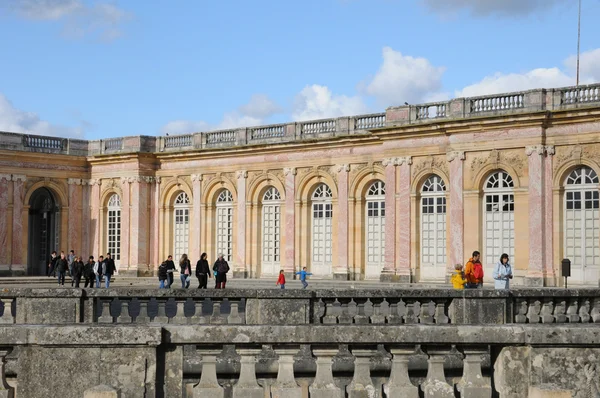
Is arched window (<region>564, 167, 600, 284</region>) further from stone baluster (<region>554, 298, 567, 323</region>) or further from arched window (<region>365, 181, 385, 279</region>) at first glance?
stone baluster (<region>554, 298, 567, 323</region>)

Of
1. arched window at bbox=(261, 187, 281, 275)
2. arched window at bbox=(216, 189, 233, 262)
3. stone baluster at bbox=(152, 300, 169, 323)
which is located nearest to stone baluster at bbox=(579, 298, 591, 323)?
stone baluster at bbox=(152, 300, 169, 323)

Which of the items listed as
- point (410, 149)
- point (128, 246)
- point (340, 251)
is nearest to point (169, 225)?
point (128, 246)

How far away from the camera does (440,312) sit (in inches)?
418

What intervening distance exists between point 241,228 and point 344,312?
2730cm

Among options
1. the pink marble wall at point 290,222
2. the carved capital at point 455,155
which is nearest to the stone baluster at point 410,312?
the carved capital at point 455,155

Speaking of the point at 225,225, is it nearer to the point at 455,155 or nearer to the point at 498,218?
the point at 455,155

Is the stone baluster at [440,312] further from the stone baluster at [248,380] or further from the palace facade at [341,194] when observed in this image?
the palace facade at [341,194]

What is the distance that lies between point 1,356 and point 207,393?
4.10ft

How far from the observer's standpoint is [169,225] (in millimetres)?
40719

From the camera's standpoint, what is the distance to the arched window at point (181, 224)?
40.3 metres

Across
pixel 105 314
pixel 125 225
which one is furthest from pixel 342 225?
pixel 105 314

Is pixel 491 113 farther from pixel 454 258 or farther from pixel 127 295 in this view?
pixel 127 295

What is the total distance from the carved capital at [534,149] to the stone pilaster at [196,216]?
601 inches

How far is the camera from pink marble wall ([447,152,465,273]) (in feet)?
101
